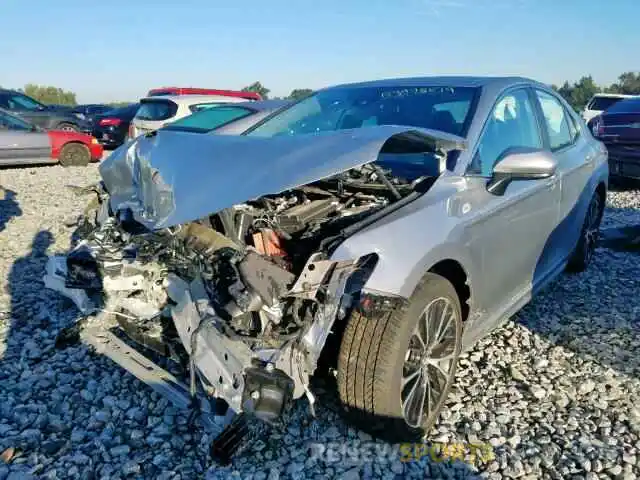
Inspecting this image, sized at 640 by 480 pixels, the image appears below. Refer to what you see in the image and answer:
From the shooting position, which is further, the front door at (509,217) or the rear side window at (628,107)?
the rear side window at (628,107)

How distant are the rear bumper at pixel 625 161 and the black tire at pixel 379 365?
7.82 meters

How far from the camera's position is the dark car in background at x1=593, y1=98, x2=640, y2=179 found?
8883mm

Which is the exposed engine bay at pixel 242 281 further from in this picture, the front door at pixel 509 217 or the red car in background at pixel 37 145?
the red car in background at pixel 37 145

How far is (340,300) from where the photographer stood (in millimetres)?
2463

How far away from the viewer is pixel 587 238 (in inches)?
200

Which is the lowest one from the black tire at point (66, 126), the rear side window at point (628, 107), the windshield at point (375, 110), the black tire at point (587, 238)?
the black tire at point (587, 238)

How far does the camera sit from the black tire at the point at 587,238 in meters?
4.92

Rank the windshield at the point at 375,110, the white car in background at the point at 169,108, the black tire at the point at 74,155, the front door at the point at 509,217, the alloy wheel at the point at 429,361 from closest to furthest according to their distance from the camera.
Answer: the alloy wheel at the point at 429,361 → the front door at the point at 509,217 → the windshield at the point at 375,110 → the white car in background at the point at 169,108 → the black tire at the point at 74,155

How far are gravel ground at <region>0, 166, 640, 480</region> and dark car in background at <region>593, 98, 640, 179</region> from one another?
541 centimetres

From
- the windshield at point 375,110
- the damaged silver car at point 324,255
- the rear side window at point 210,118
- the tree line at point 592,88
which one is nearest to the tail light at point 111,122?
the rear side window at point 210,118

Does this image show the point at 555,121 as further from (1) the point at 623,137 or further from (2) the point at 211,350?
(1) the point at 623,137

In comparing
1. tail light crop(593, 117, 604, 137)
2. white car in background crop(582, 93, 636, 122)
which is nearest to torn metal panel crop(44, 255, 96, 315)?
tail light crop(593, 117, 604, 137)

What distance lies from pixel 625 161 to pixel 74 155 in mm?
11148

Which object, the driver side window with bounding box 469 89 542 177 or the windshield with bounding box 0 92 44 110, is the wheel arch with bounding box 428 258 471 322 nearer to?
the driver side window with bounding box 469 89 542 177
